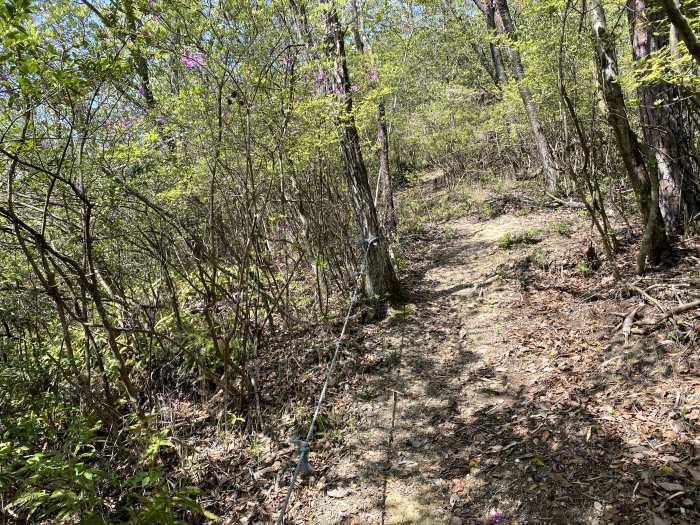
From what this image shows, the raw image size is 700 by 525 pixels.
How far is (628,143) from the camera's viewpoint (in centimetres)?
408

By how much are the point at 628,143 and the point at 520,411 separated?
280 cm

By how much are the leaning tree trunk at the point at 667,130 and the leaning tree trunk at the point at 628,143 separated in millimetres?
258

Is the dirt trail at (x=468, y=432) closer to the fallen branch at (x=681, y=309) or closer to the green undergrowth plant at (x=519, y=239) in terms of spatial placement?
the fallen branch at (x=681, y=309)

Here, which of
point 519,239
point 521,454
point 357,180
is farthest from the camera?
point 519,239

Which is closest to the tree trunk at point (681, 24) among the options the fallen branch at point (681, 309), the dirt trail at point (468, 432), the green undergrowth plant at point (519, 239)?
the fallen branch at point (681, 309)

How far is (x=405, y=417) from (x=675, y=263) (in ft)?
9.85

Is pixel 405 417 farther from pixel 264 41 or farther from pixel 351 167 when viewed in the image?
pixel 264 41

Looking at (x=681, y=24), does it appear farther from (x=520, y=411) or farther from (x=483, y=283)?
(x=483, y=283)

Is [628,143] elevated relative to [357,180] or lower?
lower

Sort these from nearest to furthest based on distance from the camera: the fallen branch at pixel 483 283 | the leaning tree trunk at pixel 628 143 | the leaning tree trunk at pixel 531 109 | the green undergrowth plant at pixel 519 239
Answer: the leaning tree trunk at pixel 628 143 < the fallen branch at pixel 483 283 < the green undergrowth plant at pixel 519 239 < the leaning tree trunk at pixel 531 109

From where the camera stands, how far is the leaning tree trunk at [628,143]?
3.91m

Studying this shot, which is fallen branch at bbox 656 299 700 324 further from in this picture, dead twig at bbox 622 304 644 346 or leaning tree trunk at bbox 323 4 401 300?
leaning tree trunk at bbox 323 4 401 300

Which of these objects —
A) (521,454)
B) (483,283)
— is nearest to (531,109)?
(483,283)

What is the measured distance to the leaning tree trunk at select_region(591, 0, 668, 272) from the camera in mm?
3910
